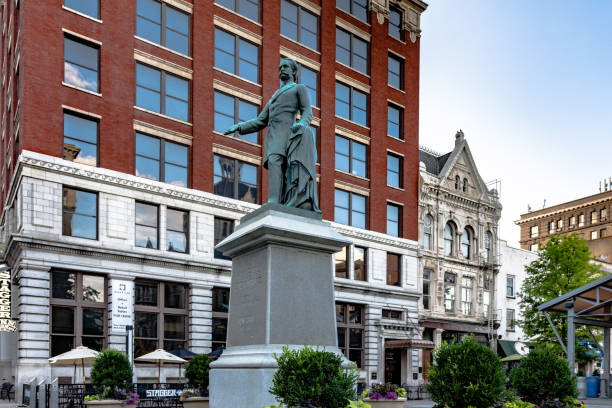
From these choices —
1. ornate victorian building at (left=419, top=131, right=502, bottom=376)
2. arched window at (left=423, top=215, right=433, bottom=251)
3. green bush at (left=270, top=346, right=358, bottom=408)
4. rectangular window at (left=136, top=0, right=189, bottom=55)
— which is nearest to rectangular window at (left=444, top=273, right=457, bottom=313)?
ornate victorian building at (left=419, top=131, right=502, bottom=376)

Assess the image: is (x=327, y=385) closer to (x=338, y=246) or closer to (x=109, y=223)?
(x=338, y=246)

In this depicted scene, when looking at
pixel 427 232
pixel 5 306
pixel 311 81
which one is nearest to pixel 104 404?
pixel 5 306

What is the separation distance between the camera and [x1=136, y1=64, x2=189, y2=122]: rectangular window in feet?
109

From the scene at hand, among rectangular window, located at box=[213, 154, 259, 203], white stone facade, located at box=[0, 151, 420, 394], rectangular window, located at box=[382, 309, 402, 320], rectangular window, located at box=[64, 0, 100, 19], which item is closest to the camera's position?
white stone facade, located at box=[0, 151, 420, 394]

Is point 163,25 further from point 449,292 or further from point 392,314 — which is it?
point 449,292

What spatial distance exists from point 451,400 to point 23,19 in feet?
87.7

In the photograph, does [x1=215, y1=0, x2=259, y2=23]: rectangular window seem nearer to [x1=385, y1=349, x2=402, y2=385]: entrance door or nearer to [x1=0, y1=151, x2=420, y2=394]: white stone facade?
[x1=0, y1=151, x2=420, y2=394]: white stone facade

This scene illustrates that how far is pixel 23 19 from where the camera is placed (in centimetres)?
2939

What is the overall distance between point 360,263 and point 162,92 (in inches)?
712

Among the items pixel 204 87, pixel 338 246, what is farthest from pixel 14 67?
pixel 338 246

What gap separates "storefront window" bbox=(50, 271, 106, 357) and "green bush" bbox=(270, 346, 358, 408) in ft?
74.6

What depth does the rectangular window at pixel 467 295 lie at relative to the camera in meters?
51.0

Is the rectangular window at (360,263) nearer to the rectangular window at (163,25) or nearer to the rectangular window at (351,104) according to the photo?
the rectangular window at (351,104)

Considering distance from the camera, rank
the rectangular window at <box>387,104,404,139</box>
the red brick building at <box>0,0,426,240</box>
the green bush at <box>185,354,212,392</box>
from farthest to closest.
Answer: the rectangular window at <box>387,104,404,139</box> < the red brick building at <box>0,0,426,240</box> < the green bush at <box>185,354,212,392</box>
